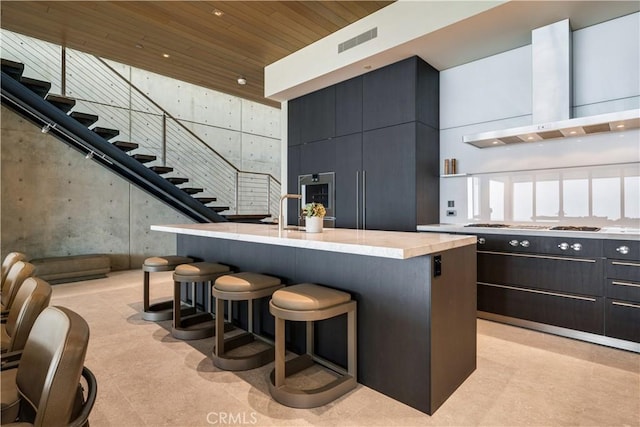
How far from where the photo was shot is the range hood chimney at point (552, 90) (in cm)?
326

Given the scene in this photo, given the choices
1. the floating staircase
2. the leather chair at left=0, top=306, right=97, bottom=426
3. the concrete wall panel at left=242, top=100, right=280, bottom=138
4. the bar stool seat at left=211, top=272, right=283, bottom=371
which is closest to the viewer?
the leather chair at left=0, top=306, right=97, bottom=426

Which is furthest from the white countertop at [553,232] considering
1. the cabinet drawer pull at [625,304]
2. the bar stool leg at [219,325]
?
the bar stool leg at [219,325]

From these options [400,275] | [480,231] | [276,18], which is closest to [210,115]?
[276,18]

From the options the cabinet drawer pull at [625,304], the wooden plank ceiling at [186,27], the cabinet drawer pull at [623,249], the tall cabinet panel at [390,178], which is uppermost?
the wooden plank ceiling at [186,27]

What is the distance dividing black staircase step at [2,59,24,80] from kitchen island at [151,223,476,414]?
3894 millimetres

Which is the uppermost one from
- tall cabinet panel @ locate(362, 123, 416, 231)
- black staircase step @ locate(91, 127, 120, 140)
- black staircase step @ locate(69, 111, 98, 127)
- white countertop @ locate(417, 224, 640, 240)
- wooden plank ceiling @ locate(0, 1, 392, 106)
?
wooden plank ceiling @ locate(0, 1, 392, 106)

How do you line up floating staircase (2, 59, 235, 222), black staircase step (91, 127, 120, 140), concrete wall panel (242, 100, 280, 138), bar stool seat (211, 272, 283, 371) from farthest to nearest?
concrete wall panel (242, 100, 280, 138) → black staircase step (91, 127, 120, 140) → floating staircase (2, 59, 235, 222) → bar stool seat (211, 272, 283, 371)

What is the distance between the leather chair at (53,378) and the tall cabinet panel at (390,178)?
3.48 meters

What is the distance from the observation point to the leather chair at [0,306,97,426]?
37.0 inches

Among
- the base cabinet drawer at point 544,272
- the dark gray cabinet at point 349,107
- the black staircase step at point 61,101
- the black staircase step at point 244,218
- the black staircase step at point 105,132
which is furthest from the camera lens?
the black staircase step at point 244,218

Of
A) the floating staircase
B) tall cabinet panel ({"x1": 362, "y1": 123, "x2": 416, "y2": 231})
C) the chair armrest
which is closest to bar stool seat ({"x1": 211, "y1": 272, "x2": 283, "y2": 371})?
the chair armrest

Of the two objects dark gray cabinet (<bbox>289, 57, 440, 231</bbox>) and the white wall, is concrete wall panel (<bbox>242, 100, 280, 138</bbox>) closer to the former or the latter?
dark gray cabinet (<bbox>289, 57, 440, 231</bbox>)

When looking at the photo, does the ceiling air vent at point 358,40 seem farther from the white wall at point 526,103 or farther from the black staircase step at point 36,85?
the black staircase step at point 36,85

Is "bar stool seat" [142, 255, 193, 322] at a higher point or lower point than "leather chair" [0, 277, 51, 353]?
lower
